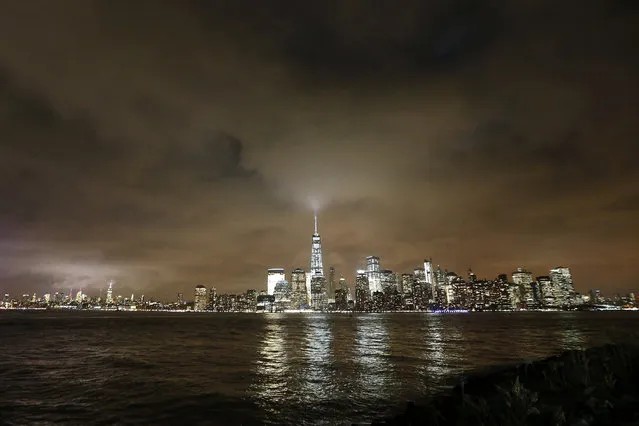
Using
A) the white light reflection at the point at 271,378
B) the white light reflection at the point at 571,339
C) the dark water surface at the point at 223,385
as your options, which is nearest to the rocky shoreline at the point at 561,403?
the dark water surface at the point at 223,385

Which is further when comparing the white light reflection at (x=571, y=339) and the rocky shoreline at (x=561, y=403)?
the white light reflection at (x=571, y=339)

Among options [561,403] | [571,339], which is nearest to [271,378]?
[561,403]

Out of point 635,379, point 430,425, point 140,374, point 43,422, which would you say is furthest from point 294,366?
point 635,379

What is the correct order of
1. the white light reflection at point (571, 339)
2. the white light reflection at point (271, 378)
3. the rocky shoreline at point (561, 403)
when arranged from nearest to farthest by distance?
the rocky shoreline at point (561, 403) < the white light reflection at point (271, 378) < the white light reflection at point (571, 339)

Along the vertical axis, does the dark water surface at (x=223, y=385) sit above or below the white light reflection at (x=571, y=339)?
above

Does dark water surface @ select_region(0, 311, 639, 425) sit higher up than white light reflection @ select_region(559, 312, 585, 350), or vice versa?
dark water surface @ select_region(0, 311, 639, 425)

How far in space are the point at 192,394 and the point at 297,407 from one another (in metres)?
7.77

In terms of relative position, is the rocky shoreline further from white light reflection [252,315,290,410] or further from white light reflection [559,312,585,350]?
white light reflection [559,312,585,350]

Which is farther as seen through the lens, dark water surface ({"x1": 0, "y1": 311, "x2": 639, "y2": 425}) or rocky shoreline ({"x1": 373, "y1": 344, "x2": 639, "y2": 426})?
dark water surface ({"x1": 0, "y1": 311, "x2": 639, "y2": 425})

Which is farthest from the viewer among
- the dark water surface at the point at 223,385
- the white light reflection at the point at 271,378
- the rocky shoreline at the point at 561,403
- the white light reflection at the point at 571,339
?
the white light reflection at the point at 571,339

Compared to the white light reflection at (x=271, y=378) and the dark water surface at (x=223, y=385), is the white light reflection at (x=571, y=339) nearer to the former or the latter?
the dark water surface at (x=223, y=385)

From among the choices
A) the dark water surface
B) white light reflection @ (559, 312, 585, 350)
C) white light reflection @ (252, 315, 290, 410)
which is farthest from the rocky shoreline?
white light reflection @ (559, 312, 585, 350)

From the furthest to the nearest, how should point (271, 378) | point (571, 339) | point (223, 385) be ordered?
point (571, 339) → point (271, 378) → point (223, 385)

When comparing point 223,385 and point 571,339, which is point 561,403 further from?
point 571,339
